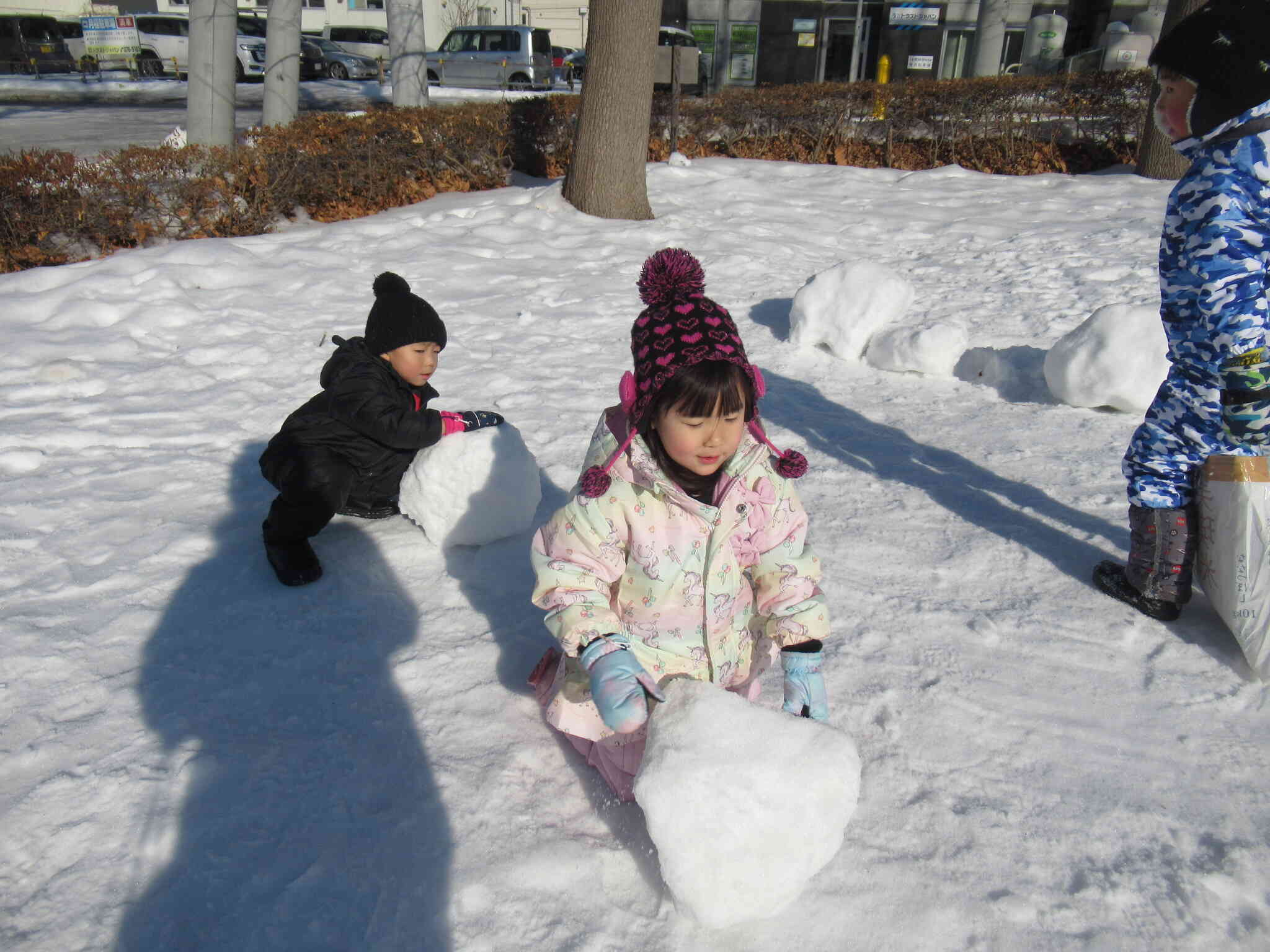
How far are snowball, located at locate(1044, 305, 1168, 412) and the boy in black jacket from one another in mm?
2863

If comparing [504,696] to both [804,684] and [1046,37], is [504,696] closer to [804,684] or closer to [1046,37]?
[804,684]

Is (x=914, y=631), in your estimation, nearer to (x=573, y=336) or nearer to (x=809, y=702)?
(x=809, y=702)

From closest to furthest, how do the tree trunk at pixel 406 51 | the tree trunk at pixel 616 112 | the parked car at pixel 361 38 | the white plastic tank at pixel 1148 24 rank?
the tree trunk at pixel 616 112 → the tree trunk at pixel 406 51 → the white plastic tank at pixel 1148 24 → the parked car at pixel 361 38

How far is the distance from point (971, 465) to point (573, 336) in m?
2.53

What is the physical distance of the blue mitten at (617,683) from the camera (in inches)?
67.9

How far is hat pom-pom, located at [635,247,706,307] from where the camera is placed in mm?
1845

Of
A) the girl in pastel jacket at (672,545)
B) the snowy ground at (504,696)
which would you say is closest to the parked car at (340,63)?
the snowy ground at (504,696)

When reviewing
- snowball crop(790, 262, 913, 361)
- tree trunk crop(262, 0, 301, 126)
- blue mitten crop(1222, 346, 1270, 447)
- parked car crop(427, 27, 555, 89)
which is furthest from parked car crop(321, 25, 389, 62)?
blue mitten crop(1222, 346, 1270, 447)

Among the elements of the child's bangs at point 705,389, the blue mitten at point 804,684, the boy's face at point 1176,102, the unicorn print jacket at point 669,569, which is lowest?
the blue mitten at point 804,684

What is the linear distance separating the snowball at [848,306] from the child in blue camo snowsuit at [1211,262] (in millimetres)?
2421

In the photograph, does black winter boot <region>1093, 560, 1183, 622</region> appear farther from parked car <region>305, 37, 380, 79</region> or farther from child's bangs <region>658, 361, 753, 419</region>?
parked car <region>305, 37, 380, 79</region>

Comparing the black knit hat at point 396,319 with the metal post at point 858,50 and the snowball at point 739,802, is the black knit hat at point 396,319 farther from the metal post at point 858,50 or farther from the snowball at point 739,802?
the metal post at point 858,50

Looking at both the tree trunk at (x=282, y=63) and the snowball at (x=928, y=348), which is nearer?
the snowball at (x=928, y=348)

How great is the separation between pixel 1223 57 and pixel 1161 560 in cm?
142
